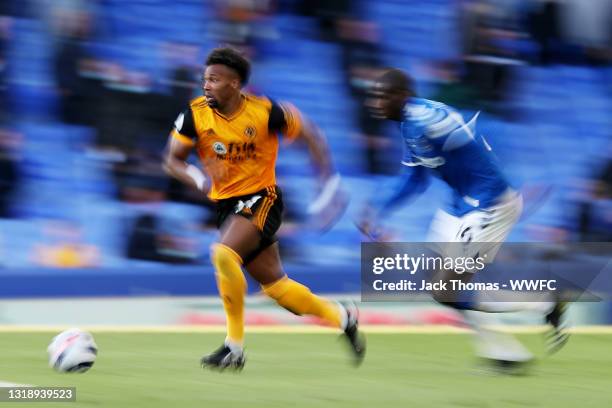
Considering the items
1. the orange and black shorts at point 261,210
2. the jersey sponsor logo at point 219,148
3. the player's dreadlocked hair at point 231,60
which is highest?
the player's dreadlocked hair at point 231,60

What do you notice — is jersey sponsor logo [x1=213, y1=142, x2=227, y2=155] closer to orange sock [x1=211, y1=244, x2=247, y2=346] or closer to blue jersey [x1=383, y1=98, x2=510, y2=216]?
orange sock [x1=211, y1=244, x2=247, y2=346]

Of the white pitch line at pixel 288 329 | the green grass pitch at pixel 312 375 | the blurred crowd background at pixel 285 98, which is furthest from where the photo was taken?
the blurred crowd background at pixel 285 98

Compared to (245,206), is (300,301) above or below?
below

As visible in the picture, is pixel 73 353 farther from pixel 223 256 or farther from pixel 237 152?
pixel 237 152

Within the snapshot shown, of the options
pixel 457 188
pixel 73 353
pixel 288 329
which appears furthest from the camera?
pixel 288 329

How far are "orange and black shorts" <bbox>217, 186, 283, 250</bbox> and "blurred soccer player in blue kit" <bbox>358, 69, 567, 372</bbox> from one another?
1.95ft

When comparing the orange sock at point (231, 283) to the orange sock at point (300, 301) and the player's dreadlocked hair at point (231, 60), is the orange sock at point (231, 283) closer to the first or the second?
the orange sock at point (300, 301)

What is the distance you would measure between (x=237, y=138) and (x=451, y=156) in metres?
1.26

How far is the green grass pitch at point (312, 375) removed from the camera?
6277 millimetres

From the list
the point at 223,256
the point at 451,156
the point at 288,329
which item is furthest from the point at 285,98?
the point at 223,256

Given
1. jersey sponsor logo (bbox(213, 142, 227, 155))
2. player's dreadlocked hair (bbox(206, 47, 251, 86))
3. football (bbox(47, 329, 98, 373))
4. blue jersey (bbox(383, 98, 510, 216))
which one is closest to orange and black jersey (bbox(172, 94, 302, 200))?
jersey sponsor logo (bbox(213, 142, 227, 155))

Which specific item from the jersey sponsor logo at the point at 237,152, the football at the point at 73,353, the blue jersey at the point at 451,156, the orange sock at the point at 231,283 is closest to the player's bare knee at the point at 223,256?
the orange sock at the point at 231,283

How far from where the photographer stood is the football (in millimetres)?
7059

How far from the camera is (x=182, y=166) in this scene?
7164mm
